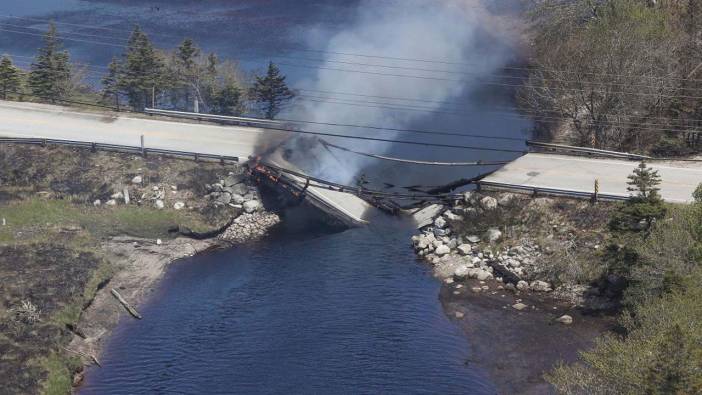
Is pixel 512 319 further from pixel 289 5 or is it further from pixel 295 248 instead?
pixel 289 5

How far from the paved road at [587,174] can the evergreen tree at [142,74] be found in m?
35.3

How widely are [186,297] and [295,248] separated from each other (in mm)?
9876

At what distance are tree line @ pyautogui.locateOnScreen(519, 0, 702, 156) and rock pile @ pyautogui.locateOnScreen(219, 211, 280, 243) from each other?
82.5ft

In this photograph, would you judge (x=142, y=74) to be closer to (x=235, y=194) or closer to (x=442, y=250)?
(x=235, y=194)

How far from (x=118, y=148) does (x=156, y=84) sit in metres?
15.5

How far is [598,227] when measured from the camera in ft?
211

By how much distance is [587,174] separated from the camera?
6969 cm

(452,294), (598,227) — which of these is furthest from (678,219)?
(452,294)

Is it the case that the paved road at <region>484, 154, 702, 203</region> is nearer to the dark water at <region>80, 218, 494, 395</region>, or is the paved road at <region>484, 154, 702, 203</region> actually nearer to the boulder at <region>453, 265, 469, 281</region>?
the boulder at <region>453, 265, 469, 281</region>

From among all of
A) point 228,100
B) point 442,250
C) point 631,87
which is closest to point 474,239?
point 442,250

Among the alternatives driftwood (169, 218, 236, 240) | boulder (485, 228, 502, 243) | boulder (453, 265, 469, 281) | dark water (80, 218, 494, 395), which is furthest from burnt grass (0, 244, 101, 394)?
boulder (485, 228, 502, 243)

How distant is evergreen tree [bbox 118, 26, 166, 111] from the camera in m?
89.2

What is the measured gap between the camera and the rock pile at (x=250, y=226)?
7056cm

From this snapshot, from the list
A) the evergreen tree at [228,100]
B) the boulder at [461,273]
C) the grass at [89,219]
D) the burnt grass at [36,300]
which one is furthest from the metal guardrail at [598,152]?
the burnt grass at [36,300]
